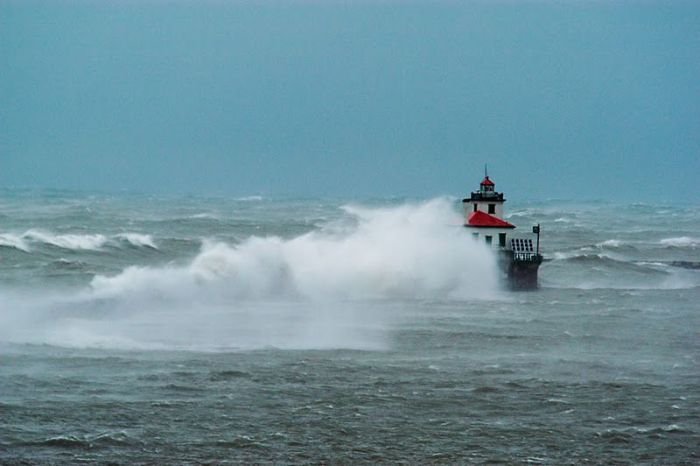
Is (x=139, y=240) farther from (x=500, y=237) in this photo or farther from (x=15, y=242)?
(x=500, y=237)

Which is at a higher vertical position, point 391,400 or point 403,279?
point 403,279

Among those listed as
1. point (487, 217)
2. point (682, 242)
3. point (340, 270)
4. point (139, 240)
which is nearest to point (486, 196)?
point (487, 217)

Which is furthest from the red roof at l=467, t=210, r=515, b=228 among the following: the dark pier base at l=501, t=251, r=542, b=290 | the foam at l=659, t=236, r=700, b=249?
the foam at l=659, t=236, r=700, b=249

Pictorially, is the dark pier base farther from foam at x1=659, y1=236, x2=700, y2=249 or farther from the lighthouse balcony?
foam at x1=659, y1=236, x2=700, y2=249

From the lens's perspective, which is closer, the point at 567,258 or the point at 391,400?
the point at 391,400

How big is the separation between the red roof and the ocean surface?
2.27 feet

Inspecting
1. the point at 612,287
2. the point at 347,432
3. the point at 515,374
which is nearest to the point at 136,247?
the point at 612,287

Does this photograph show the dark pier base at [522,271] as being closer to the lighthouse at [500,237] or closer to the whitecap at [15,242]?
the lighthouse at [500,237]

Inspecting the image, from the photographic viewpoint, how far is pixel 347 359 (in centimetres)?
2062

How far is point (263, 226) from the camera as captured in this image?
73562mm

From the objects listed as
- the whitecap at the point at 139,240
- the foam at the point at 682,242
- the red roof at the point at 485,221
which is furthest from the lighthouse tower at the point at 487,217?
the foam at the point at 682,242

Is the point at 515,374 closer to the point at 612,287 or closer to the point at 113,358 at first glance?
the point at 113,358

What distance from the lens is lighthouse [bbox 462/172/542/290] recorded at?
37.3 meters

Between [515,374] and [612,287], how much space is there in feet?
63.7
